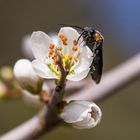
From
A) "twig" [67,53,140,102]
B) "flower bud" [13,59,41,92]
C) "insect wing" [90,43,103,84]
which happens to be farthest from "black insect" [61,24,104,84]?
"twig" [67,53,140,102]

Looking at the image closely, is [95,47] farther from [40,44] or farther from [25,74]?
[25,74]

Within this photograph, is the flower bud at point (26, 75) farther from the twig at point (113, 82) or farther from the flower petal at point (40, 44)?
the twig at point (113, 82)

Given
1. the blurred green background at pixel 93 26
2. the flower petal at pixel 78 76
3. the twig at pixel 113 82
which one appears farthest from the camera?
the blurred green background at pixel 93 26

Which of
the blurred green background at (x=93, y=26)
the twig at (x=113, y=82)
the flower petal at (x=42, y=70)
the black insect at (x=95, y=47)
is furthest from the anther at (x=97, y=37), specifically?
the blurred green background at (x=93, y=26)

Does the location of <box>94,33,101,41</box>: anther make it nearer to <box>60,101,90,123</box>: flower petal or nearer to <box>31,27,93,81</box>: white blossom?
<box>31,27,93,81</box>: white blossom

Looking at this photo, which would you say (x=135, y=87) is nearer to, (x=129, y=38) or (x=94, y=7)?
(x=129, y=38)

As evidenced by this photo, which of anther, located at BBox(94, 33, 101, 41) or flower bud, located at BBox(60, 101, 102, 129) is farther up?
anther, located at BBox(94, 33, 101, 41)

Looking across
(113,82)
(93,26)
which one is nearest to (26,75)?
(113,82)
